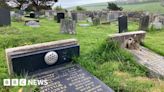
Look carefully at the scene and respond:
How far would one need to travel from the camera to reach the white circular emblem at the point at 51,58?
15.6ft

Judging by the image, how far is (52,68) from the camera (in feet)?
16.0

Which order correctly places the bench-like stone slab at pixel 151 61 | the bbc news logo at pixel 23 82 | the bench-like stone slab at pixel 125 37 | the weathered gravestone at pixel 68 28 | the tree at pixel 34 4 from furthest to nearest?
the tree at pixel 34 4 < the weathered gravestone at pixel 68 28 < the bench-like stone slab at pixel 125 37 < the bench-like stone slab at pixel 151 61 < the bbc news logo at pixel 23 82

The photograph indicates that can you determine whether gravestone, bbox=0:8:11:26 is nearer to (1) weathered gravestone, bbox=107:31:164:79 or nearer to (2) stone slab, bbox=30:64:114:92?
(1) weathered gravestone, bbox=107:31:164:79

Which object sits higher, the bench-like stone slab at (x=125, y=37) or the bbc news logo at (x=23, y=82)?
the bench-like stone slab at (x=125, y=37)

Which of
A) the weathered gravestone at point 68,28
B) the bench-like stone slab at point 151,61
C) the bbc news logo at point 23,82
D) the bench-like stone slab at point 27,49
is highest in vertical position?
the bench-like stone slab at point 27,49

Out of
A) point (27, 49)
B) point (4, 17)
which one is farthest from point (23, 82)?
point (4, 17)

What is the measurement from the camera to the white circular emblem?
4754 millimetres

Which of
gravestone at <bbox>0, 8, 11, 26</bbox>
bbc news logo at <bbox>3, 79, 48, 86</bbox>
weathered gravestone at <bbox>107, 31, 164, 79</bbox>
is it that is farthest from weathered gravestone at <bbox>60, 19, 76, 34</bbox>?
bbc news logo at <bbox>3, 79, 48, 86</bbox>

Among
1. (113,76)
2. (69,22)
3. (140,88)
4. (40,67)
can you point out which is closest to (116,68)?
(113,76)

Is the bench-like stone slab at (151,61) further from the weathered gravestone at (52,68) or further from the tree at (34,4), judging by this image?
the tree at (34,4)

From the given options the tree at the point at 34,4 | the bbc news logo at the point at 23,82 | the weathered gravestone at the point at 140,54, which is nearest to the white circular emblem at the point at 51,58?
the bbc news logo at the point at 23,82

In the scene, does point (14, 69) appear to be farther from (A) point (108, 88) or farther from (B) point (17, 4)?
(B) point (17, 4)

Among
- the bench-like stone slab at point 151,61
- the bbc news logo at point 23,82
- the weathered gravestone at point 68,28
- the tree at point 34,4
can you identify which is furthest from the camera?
the tree at point 34,4

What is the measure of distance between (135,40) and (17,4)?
942 inches
